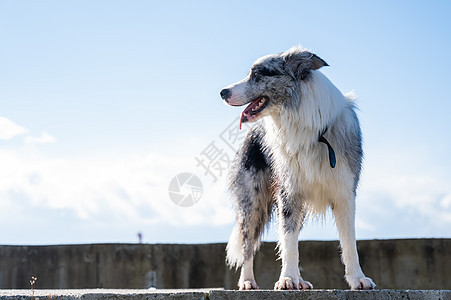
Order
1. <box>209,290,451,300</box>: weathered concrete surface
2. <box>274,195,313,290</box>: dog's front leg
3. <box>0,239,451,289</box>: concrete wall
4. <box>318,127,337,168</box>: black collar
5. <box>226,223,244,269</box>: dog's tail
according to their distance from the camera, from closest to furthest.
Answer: <box>209,290,451,300</box>: weathered concrete surface
<box>274,195,313,290</box>: dog's front leg
<box>318,127,337,168</box>: black collar
<box>226,223,244,269</box>: dog's tail
<box>0,239,451,289</box>: concrete wall

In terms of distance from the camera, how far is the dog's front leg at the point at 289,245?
429 centimetres

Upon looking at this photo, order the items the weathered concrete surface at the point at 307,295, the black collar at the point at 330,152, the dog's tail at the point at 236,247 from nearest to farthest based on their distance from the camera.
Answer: the weathered concrete surface at the point at 307,295 → the black collar at the point at 330,152 → the dog's tail at the point at 236,247

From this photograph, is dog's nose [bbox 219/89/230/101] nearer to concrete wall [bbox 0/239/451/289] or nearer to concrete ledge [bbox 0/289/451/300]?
concrete ledge [bbox 0/289/451/300]

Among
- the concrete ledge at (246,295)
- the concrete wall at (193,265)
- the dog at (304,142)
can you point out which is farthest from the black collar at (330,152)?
the concrete wall at (193,265)

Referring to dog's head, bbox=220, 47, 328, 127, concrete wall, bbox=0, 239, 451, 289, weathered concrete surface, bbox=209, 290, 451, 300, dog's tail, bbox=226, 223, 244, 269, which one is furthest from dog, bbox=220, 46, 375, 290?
concrete wall, bbox=0, 239, 451, 289

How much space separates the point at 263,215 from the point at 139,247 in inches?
108

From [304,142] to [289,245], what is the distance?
84cm

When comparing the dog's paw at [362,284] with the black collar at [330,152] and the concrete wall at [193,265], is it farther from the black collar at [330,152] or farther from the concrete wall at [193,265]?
the concrete wall at [193,265]

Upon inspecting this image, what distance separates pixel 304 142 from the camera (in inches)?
180

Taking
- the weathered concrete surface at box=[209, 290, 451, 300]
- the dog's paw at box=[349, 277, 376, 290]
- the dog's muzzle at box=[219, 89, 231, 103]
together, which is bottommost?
the weathered concrete surface at box=[209, 290, 451, 300]

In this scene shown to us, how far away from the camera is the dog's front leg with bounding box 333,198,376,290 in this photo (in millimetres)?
4465

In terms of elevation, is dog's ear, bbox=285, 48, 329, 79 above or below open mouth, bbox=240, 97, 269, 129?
above

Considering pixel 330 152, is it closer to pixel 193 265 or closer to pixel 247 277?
pixel 247 277

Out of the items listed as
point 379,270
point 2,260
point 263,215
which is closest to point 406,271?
point 379,270
